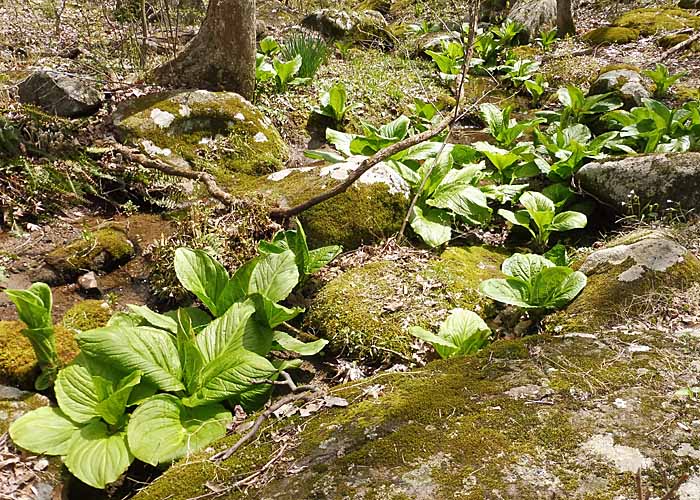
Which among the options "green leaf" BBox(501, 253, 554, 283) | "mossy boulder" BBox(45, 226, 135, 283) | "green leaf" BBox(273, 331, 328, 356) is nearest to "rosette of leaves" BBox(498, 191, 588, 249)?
"green leaf" BBox(501, 253, 554, 283)

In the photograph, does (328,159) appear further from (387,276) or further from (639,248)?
(639,248)

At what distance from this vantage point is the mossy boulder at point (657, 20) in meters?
10.2

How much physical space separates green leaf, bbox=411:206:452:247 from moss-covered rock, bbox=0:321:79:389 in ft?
8.51

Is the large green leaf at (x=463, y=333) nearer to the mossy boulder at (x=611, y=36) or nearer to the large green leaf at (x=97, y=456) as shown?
the large green leaf at (x=97, y=456)

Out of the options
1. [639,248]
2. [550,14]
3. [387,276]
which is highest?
[550,14]

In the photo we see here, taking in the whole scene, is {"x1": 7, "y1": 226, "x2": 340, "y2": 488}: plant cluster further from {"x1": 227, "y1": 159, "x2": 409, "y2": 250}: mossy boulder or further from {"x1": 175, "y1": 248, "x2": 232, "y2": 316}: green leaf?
{"x1": 227, "y1": 159, "x2": 409, "y2": 250}: mossy boulder

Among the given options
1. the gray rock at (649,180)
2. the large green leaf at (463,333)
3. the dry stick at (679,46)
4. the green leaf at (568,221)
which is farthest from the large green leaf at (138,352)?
the dry stick at (679,46)

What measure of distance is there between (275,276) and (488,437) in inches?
73.0

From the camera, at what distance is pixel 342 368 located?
10.8ft

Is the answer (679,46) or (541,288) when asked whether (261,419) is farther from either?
(679,46)

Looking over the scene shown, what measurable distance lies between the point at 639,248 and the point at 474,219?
4.53 feet

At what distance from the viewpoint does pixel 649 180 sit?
442 cm

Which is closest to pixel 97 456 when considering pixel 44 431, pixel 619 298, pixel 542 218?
pixel 44 431

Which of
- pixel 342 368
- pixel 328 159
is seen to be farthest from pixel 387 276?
pixel 328 159
